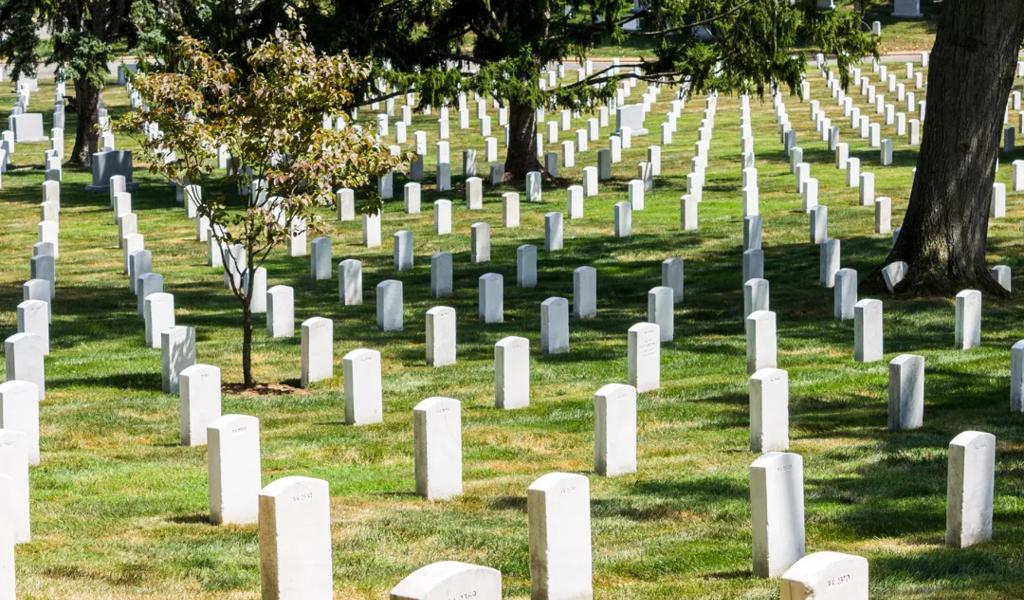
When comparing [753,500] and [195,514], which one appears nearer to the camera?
[753,500]

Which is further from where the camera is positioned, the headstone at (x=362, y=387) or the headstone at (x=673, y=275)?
the headstone at (x=673, y=275)

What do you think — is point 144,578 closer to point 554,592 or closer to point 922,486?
point 554,592

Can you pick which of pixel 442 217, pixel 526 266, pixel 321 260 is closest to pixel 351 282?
pixel 321 260

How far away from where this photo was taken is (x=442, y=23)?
98.1ft

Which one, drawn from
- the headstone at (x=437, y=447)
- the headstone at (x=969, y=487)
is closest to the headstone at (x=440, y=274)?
the headstone at (x=437, y=447)

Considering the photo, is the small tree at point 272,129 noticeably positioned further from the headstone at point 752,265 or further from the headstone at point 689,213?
the headstone at point 689,213

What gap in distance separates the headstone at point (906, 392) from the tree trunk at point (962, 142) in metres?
6.14

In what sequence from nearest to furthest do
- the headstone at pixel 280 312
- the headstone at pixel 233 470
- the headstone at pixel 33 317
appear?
the headstone at pixel 233 470, the headstone at pixel 33 317, the headstone at pixel 280 312

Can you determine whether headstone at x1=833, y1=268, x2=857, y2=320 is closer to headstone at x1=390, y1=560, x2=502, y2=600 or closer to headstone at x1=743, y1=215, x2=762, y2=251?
headstone at x1=743, y1=215, x2=762, y2=251

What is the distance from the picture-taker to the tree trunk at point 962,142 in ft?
61.5

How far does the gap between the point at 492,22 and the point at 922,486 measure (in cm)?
1980

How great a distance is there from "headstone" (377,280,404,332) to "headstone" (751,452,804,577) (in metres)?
9.34

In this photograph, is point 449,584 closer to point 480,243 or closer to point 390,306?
point 390,306

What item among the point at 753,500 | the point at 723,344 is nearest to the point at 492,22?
the point at 723,344
